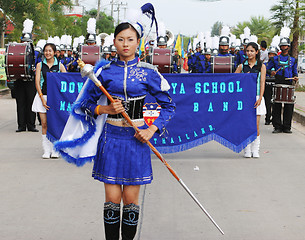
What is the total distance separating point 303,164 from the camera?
9258 mm

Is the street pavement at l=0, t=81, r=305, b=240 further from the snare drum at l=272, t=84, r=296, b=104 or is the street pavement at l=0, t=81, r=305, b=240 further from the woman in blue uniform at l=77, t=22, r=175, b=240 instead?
the snare drum at l=272, t=84, r=296, b=104

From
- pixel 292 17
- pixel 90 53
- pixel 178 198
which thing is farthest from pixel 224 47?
pixel 292 17

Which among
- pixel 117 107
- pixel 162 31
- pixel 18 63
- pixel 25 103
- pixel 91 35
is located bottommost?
pixel 25 103

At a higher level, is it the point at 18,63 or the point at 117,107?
the point at 117,107

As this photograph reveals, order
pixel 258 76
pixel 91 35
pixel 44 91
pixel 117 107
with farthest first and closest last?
pixel 91 35
pixel 44 91
pixel 258 76
pixel 117 107

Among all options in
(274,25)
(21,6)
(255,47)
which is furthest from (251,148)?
(274,25)

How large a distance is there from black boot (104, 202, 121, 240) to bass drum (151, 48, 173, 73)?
11070mm

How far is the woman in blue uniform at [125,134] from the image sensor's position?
4.44 meters

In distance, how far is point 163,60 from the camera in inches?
614

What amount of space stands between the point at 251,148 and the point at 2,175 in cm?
406

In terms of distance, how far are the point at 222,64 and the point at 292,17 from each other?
20.3m

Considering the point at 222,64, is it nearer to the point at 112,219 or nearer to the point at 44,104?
the point at 44,104

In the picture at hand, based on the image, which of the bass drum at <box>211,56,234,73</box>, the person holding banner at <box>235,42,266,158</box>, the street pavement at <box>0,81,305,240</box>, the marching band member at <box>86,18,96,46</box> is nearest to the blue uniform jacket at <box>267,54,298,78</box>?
the bass drum at <box>211,56,234,73</box>

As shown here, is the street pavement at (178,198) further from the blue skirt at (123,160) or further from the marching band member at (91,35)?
the marching band member at (91,35)
